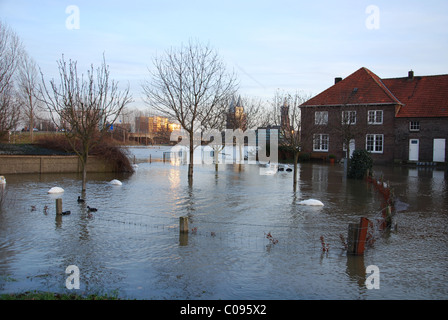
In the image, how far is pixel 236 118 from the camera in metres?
42.4

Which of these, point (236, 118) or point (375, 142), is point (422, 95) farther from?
point (236, 118)

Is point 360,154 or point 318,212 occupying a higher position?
point 360,154

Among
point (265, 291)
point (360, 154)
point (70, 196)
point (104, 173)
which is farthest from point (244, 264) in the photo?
point (104, 173)

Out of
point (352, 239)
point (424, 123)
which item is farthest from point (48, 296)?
point (424, 123)

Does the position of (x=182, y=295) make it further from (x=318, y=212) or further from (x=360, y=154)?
(x=360, y=154)

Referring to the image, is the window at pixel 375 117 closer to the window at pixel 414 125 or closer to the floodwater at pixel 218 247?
the window at pixel 414 125

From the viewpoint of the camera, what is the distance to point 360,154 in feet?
80.9

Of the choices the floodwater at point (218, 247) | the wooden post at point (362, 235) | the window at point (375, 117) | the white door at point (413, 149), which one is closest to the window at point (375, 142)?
the window at point (375, 117)

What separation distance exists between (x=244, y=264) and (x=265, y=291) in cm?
148

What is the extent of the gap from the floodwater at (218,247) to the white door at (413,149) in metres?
21.0

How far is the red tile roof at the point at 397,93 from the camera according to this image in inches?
1460

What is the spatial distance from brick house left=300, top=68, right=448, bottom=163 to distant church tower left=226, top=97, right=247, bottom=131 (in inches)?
294

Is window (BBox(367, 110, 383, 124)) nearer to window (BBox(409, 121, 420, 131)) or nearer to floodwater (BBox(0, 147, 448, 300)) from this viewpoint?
window (BBox(409, 121, 420, 131))

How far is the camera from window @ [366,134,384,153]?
38.7 meters
